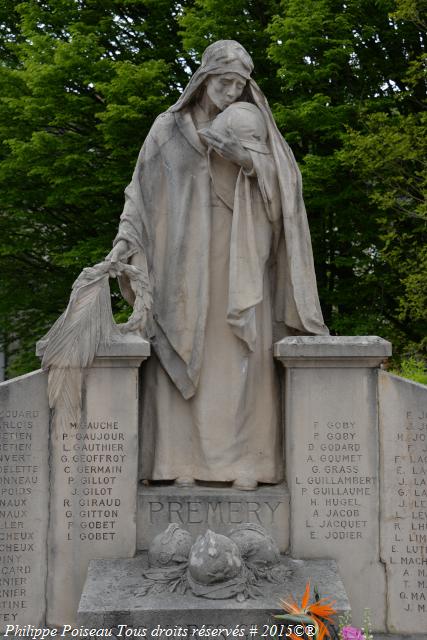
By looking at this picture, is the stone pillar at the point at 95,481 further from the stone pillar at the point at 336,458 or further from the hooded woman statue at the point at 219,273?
the stone pillar at the point at 336,458

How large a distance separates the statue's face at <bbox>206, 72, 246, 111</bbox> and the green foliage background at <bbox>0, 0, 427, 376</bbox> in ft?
22.2

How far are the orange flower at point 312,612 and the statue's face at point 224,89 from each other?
3.33 m

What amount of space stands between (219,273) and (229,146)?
2.87 ft

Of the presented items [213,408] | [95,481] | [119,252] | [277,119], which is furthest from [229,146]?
[277,119]

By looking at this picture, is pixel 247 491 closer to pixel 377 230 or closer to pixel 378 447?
pixel 378 447

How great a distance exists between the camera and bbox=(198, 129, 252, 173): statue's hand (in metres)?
5.98

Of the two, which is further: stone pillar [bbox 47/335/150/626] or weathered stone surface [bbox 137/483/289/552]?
weathered stone surface [bbox 137/483/289/552]

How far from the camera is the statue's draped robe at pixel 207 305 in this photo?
607 centimetres

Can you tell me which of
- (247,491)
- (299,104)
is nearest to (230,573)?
(247,491)

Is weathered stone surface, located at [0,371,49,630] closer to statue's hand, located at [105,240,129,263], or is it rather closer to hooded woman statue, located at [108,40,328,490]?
hooded woman statue, located at [108,40,328,490]

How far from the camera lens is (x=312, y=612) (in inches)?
185

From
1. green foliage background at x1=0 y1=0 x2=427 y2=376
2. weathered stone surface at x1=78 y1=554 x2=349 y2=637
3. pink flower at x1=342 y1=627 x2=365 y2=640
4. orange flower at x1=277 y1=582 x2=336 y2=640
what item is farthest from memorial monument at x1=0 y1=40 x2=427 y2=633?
green foliage background at x1=0 y1=0 x2=427 y2=376

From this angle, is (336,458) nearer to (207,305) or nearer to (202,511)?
(202,511)

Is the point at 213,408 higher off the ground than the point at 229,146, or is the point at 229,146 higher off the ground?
the point at 229,146
